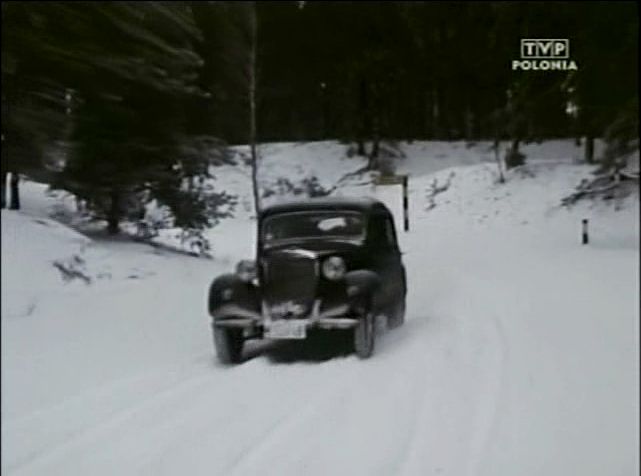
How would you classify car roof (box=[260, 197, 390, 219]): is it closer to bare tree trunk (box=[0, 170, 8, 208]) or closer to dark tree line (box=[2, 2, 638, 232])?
dark tree line (box=[2, 2, 638, 232])

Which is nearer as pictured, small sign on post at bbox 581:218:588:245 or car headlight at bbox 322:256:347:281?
small sign on post at bbox 581:218:588:245

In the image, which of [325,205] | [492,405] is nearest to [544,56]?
[325,205]

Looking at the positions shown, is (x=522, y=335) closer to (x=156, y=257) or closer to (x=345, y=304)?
(x=345, y=304)

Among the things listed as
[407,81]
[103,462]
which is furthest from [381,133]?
[103,462]

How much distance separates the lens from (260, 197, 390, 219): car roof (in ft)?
3.60

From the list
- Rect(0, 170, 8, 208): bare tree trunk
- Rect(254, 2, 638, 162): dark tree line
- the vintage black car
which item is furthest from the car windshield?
Rect(0, 170, 8, 208): bare tree trunk

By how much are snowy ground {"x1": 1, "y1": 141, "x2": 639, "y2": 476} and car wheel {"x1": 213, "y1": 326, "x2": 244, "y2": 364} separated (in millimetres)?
17

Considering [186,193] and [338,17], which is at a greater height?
[338,17]

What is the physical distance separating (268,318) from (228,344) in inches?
2.5

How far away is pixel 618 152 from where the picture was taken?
98 centimetres

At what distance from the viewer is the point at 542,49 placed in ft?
3.33

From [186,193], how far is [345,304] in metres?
0.25

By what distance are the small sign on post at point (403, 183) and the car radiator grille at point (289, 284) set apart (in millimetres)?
138

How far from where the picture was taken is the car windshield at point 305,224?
3.66 feet
